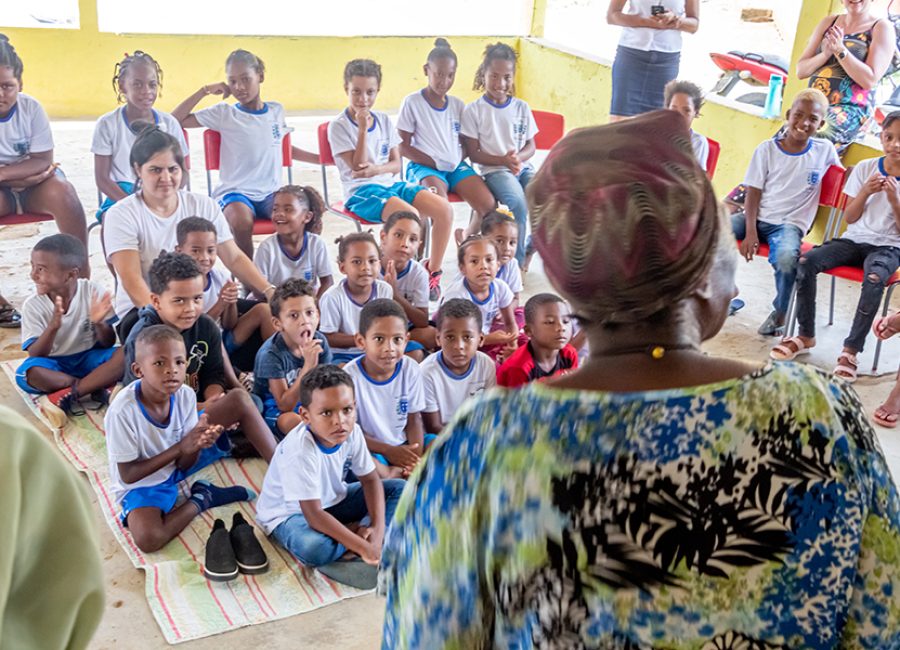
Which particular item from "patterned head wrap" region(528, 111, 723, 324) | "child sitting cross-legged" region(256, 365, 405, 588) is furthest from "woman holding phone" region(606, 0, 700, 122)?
"patterned head wrap" region(528, 111, 723, 324)

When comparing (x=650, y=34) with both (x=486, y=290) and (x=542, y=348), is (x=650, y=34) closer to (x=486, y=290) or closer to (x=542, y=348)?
(x=486, y=290)

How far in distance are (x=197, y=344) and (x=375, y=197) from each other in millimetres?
1679

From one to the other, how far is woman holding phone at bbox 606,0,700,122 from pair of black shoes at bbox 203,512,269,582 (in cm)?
390

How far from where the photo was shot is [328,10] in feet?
41.3

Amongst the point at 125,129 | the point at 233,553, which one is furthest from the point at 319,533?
the point at 125,129

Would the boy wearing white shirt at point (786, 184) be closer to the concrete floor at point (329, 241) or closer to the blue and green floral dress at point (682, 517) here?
the concrete floor at point (329, 241)

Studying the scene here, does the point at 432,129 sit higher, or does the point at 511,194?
the point at 432,129

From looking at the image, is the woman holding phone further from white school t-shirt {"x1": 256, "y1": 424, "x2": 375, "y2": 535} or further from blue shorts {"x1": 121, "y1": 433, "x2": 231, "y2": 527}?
blue shorts {"x1": 121, "y1": 433, "x2": 231, "y2": 527}

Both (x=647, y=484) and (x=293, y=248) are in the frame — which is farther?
(x=293, y=248)

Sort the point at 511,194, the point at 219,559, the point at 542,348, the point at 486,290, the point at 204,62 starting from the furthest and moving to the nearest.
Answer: the point at 204,62
the point at 511,194
the point at 486,290
the point at 542,348
the point at 219,559

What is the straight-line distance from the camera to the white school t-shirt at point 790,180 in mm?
5012

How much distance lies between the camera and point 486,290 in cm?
440

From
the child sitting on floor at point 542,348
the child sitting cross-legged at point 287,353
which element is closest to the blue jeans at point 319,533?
the child sitting cross-legged at point 287,353

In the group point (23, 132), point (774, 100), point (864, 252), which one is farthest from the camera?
point (774, 100)
